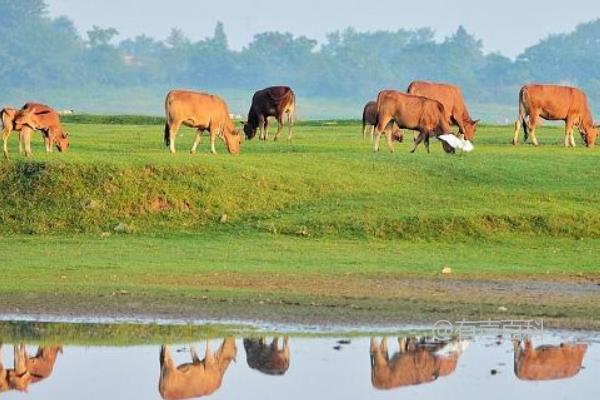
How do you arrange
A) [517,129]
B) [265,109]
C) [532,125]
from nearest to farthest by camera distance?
[517,129], [532,125], [265,109]

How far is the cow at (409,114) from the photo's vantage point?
33219 mm

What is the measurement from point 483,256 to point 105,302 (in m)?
6.64

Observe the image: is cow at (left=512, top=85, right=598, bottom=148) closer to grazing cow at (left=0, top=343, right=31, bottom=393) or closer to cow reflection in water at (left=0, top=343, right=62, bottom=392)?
cow reflection in water at (left=0, top=343, right=62, bottom=392)

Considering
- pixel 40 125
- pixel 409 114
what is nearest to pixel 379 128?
pixel 409 114

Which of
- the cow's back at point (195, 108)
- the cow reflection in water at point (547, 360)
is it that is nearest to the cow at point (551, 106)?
the cow's back at point (195, 108)

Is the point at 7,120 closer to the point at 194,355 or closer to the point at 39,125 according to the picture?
the point at 39,125

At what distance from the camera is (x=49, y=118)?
31.3m

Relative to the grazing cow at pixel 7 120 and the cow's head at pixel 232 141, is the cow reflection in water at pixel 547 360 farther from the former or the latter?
the cow's head at pixel 232 141

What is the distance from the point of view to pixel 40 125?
31.0 m

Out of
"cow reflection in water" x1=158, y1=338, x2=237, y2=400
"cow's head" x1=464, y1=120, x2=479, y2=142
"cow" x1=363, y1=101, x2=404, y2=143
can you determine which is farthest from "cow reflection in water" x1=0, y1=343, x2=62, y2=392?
"cow" x1=363, y1=101, x2=404, y2=143

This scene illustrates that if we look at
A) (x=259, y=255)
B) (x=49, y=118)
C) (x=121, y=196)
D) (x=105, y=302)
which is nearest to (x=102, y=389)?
(x=105, y=302)

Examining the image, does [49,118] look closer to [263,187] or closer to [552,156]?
[263,187]

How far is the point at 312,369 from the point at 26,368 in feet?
8.35

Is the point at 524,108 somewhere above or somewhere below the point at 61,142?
above
